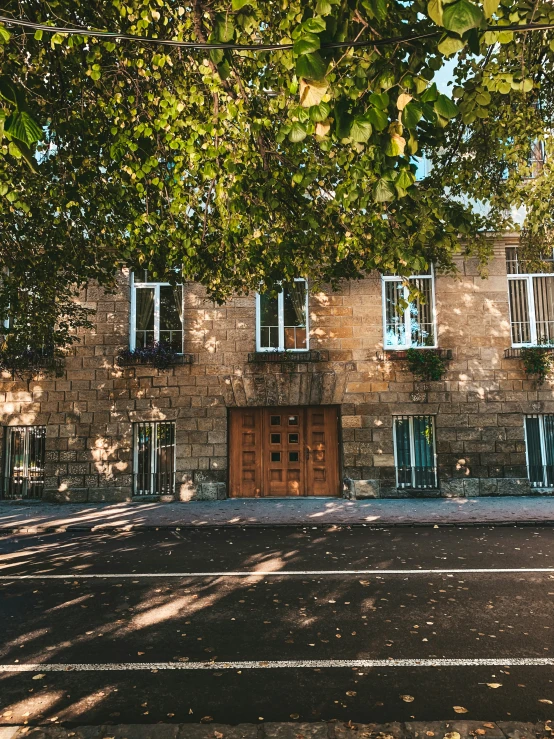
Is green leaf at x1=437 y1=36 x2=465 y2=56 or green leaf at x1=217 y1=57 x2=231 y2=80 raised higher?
green leaf at x1=217 y1=57 x2=231 y2=80

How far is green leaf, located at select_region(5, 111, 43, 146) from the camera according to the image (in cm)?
310

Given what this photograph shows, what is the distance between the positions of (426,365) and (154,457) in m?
7.57

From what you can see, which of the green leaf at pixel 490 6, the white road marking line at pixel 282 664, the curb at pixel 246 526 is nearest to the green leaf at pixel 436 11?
the green leaf at pixel 490 6

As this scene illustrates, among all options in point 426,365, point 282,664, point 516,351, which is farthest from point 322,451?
point 282,664

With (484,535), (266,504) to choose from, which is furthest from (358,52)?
(266,504)

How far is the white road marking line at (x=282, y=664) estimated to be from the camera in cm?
425

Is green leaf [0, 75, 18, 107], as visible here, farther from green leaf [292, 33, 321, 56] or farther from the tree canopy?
green leaf [292, 33, 321, 56]

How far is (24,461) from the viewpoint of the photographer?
14375 mm

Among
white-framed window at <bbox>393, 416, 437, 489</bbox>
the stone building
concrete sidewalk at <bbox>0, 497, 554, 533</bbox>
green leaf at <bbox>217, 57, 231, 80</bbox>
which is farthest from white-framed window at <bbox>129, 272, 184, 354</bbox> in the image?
green leaf at <bbox>217, 57, 231, 80</bbox>

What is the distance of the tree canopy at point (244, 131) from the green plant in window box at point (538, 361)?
566cm

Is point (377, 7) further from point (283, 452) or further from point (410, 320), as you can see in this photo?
point (283, 452)

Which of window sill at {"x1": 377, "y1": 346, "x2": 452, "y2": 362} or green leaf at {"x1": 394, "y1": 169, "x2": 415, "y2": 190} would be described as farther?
window sill at {"x1": 377, "y1": 346, "x2": 452, "y2": 362}

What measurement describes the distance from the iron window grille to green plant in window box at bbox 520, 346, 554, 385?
42.3ft

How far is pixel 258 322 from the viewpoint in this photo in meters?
14.4
